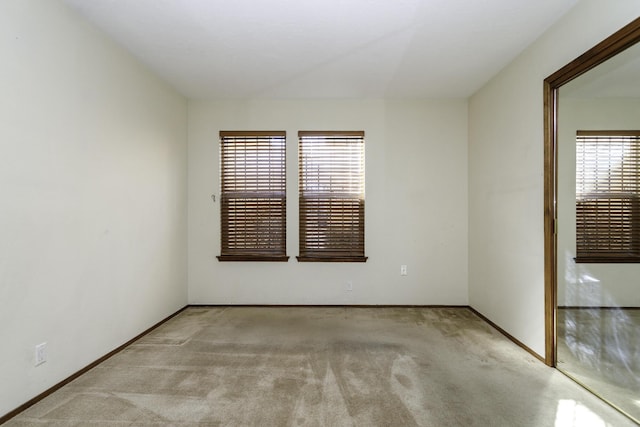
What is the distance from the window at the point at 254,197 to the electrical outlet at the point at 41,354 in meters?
2.10

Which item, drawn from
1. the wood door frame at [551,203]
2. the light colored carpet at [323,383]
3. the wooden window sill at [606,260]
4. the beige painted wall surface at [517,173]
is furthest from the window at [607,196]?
the light colored carpet at [323,383]

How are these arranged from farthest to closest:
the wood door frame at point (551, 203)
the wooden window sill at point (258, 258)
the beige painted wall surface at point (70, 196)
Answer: the wooden window sill at point (258, 258)
the wood door frame at point (551, 203)
the beige painted wall surface at point (70, 196)

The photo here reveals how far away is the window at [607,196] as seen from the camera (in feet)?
6.53

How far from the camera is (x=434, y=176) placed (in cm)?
408

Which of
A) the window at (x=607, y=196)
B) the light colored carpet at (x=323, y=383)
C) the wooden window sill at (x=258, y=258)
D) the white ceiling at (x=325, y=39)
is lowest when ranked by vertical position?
the light colored carpet at (x=323, y=383)

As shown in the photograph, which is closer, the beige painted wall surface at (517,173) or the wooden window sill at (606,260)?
the wooden window sill at (606,260)

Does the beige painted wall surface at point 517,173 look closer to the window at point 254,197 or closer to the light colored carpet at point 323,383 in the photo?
the light colored carpet at point 323,383

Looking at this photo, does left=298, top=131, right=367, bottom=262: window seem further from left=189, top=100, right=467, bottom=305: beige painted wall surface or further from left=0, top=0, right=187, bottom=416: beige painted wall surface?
left=0, top=0, right=187, bottom=416: beige painted wall surface

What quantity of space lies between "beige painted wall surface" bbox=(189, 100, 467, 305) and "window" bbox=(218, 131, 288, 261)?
0.14 metres

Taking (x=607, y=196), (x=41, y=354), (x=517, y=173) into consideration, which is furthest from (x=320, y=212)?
(x=41, y=354)

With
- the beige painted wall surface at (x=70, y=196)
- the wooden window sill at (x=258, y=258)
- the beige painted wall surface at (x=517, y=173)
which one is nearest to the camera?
the beige painted wall surface at (x=70, y=196)

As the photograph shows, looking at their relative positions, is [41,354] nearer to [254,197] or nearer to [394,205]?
[254,197]

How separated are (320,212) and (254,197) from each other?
886 mm

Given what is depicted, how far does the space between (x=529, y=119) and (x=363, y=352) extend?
2.55m
